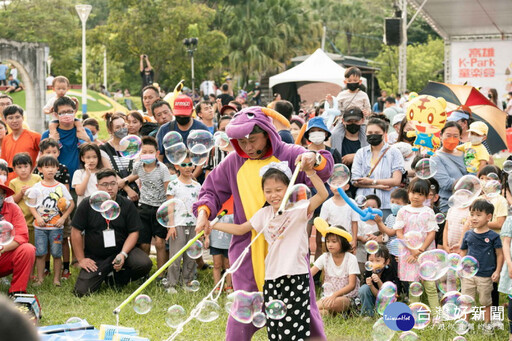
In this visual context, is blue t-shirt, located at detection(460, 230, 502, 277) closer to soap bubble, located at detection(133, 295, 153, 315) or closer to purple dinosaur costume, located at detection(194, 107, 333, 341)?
purple dinosaur costume, located at detection(194, 107, 333, 341)

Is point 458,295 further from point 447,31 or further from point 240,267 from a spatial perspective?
point 447,31

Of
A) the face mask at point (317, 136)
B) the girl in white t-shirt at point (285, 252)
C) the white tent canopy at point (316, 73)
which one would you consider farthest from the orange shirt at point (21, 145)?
the white tent canopy at point (316, 73)

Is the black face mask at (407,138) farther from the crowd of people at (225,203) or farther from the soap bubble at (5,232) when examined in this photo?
the soap bubble at (5,232)

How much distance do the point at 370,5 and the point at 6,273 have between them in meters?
61.5

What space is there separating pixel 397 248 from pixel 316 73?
17325 millimetres

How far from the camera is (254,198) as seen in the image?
427 centimetres

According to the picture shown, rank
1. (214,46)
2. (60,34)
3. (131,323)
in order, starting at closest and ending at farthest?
(131,323) < (214,46) < (60,34)

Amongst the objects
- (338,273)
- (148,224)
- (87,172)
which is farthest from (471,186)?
(87,172)

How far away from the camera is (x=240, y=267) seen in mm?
4293

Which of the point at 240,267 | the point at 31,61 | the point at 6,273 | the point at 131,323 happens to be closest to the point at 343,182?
the point at 240,267

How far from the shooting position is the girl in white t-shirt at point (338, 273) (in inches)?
250

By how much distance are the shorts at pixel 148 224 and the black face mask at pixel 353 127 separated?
211 cm

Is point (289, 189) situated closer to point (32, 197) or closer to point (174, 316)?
point (174, 316)

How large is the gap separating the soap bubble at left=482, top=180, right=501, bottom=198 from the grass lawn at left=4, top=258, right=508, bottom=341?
3.44ft
